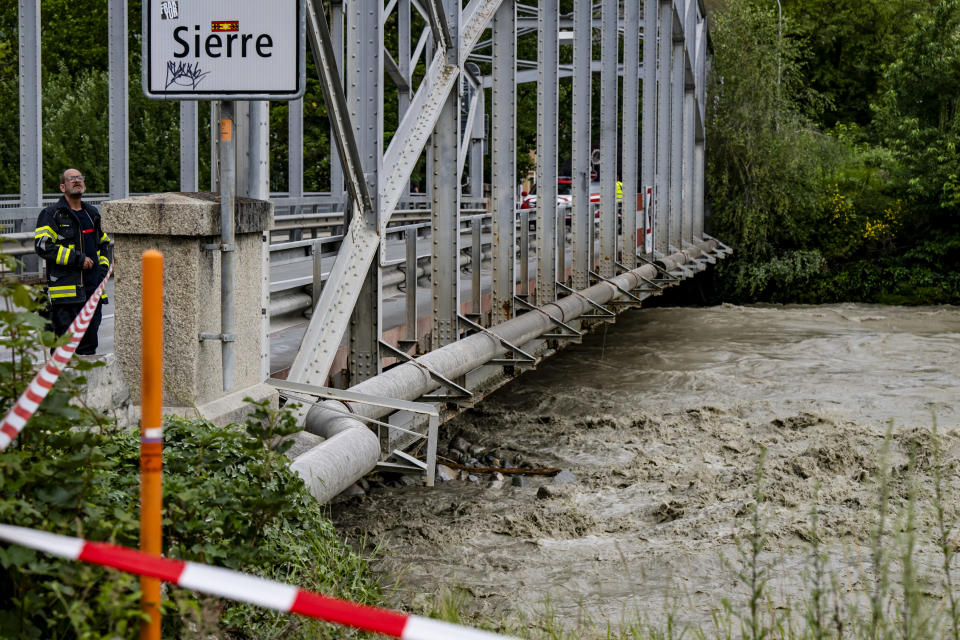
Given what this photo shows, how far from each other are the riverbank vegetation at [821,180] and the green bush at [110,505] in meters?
29.0

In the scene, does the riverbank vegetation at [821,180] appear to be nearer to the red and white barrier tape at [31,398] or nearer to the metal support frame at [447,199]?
the metal support frame at [447,199]

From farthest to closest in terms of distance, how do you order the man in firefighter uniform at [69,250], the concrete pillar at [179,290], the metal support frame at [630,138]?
1. the metal support frame at [630,138]
2. the man in firefighter uniform at [69,250]
3. the concrete pillar at [179,290]

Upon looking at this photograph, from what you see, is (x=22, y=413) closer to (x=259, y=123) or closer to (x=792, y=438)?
(x=259, y=123)

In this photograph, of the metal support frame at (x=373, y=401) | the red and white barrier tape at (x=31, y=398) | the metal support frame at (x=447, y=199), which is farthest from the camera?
the metal support frame at (x=447, y=199)

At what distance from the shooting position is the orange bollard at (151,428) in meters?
3.08

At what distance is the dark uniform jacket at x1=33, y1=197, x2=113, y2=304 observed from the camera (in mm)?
9133

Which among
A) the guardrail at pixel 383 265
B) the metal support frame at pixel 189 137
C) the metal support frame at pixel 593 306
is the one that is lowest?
the metal support frame at pixel 593 306

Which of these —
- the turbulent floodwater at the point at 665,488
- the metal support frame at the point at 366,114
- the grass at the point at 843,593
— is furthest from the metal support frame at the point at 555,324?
the metal support frame at the point at 366,114

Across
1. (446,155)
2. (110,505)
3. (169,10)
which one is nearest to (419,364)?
(446,155)

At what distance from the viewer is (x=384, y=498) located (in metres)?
9.37

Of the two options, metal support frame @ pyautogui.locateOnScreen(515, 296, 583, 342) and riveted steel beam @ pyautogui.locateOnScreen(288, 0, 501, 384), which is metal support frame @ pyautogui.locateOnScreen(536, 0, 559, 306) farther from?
riveted steel beam @ pyautogui.locateOnScreen(288, 0, 501, 384)

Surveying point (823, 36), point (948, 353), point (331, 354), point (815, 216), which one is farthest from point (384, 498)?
point (823, 36)

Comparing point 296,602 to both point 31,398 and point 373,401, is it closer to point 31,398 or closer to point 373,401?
point 31,398

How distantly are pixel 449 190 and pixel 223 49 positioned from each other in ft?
15.8
